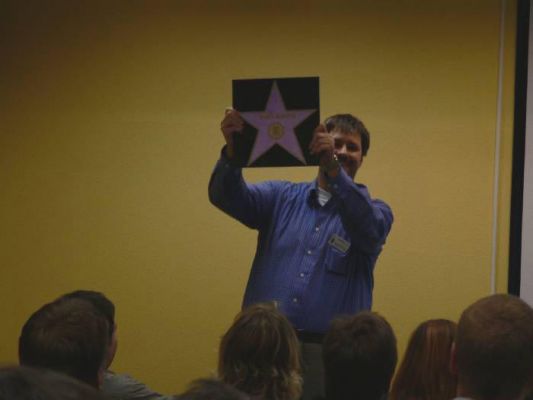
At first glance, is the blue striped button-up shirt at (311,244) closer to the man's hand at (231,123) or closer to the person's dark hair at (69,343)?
the man's hand at (231,123)

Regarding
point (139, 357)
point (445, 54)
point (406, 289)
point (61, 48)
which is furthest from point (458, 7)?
point (139, 357)

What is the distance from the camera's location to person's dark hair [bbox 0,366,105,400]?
3.01ft

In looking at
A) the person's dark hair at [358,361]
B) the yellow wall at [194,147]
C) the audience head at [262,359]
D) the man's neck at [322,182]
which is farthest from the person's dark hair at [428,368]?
the yellow wall at [194,147]

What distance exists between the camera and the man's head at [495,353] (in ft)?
5.31

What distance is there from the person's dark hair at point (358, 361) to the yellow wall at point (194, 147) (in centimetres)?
204

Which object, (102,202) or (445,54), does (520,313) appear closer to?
(445,54)

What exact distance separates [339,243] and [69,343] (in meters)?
1.19

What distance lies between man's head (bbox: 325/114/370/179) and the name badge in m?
0.29

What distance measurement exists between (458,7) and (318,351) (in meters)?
2.21

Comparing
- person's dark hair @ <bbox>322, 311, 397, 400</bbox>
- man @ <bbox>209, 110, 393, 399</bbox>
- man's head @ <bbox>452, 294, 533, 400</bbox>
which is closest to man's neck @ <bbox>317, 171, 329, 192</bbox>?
man @ <bbox>209, 110, 393, 399</bbox>

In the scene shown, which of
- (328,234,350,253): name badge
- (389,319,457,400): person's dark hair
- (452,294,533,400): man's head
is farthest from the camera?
(328,234,350,253): name badge

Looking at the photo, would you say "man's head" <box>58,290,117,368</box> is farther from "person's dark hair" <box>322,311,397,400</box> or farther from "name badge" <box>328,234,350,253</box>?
"name badge" <box>328,234,350,253</box>

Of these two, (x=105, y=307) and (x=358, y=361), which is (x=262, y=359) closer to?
(x=358, y=361)

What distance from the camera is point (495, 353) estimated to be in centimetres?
163
